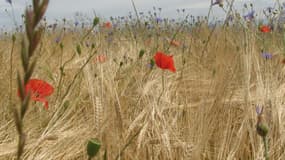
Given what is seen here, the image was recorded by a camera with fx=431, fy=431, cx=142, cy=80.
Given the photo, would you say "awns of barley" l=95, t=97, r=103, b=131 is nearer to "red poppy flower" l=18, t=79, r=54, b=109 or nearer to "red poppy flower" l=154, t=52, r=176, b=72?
"red poppy flower" l=18, t=79, r=54, b=109

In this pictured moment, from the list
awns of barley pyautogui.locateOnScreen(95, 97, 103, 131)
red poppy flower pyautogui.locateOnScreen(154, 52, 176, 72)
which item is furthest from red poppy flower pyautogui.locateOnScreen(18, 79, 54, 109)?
red poppy flower pyautogui.locateOnScreen(154, 52, 176, 72)

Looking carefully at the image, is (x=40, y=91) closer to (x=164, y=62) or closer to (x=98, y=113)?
(x=98, y=113)

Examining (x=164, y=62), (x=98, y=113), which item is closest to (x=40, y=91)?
(x=98, y=113)

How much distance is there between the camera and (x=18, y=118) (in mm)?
200

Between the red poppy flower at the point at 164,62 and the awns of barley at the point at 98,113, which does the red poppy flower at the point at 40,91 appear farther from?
the red poppy flower at the point at 164,62

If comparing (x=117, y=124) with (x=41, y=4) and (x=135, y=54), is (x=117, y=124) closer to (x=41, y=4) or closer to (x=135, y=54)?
(x=41, y=4)

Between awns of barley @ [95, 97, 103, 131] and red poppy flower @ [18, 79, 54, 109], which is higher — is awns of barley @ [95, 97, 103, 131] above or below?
below

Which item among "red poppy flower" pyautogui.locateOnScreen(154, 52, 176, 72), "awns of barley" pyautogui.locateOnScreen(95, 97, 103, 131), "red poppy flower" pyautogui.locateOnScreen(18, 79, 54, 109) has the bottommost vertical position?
"awns of barley" pyautogui.locateOnScreen(95, 97, 103, 131)

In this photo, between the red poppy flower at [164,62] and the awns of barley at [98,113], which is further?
the red poppy flower at [164,62]

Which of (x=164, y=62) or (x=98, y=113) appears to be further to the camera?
(x=164, y=62)

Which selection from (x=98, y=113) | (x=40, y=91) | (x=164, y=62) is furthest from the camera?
(x=164, y=62)

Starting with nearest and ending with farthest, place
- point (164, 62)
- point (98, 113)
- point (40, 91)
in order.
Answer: point (98, 113), point (40, 91), point (164, 62)

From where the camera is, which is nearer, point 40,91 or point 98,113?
point 98,113

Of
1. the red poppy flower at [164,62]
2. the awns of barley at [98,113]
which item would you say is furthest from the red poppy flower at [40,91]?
the red poppy flower at [164,62]
